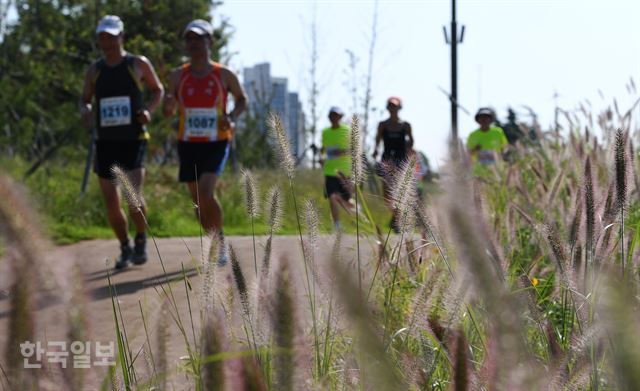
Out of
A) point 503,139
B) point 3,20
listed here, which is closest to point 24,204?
point 503,139

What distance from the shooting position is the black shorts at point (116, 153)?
588cm

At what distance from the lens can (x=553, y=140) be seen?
18.1ft

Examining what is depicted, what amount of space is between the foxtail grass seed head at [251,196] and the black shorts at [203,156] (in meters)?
4.28

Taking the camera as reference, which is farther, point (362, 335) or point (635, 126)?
point (635, 126)

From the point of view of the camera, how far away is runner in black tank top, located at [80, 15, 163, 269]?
5.82 metres

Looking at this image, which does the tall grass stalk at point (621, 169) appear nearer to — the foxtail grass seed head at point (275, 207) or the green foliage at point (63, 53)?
the foxtail grass seed head at point (275, 207)

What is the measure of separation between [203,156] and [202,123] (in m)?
0.24

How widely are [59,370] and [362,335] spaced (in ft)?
1.42

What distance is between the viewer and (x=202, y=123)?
19.7 ft

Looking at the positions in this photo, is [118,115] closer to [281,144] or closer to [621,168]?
[281,144]

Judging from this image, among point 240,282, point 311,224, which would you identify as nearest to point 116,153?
point 311,224

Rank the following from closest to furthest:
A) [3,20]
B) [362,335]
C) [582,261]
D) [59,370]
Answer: [362,335] → [59,370] → [582,261] → [3,20]

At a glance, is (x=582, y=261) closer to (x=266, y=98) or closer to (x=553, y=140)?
(x=553, y=140)

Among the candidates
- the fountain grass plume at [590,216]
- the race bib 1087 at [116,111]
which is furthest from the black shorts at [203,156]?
the fountain grass plume at [590,216]
